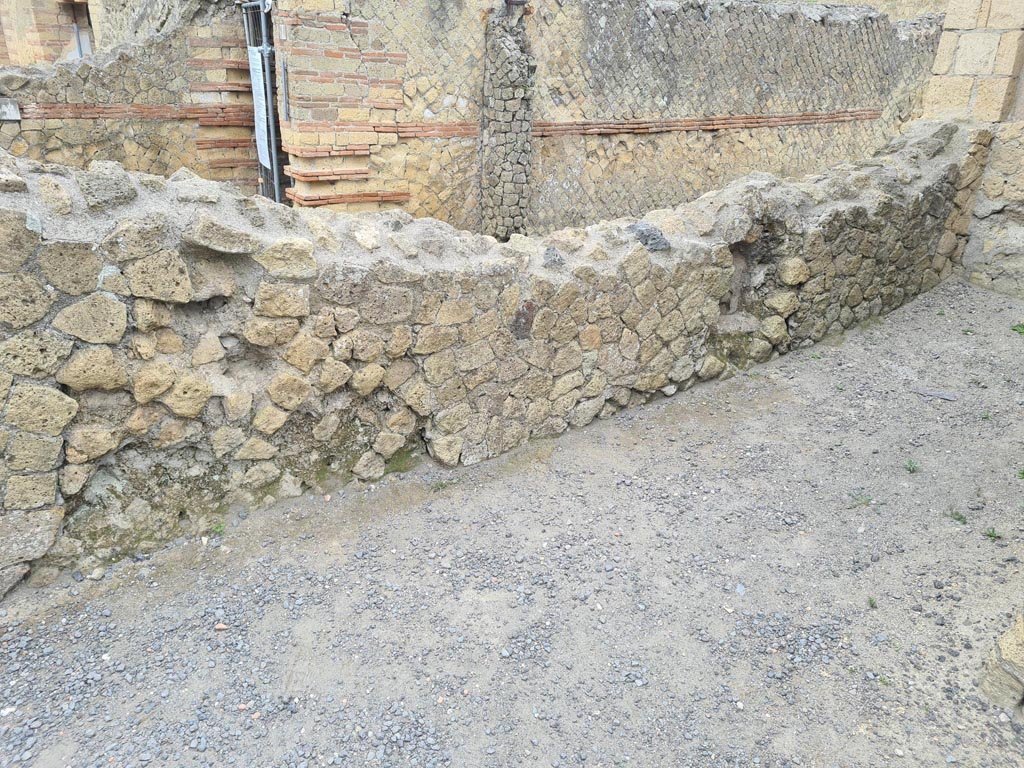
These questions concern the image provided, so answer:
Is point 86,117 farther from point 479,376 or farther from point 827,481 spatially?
point 827,481

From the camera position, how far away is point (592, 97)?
28.9 ft

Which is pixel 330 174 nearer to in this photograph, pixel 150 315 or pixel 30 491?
Result: pixel 150 315

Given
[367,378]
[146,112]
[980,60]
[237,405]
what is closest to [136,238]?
[237,405]

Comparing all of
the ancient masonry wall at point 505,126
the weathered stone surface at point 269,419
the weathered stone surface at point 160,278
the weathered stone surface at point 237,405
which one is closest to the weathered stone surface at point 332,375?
the weathered stone surface at point 269,419

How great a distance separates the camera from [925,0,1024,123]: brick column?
5703mm

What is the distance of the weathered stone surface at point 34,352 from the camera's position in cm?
271

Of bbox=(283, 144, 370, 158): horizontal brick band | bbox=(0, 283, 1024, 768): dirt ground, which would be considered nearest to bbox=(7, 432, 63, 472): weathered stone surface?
bbox=(0, 283, 1024, 768): dirt ground

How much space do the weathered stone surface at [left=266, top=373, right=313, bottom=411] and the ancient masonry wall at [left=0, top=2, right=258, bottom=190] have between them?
521 cm

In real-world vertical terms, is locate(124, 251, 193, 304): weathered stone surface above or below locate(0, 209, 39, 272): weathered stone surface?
below

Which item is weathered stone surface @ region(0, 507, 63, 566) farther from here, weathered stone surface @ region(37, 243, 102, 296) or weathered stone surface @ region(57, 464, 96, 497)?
weathered stone surface @ region(37, 243, 102, 296)

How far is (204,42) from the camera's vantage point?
730cm

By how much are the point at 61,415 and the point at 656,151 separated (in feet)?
27.1

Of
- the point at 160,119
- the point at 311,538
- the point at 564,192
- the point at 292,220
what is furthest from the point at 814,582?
the point at 160,119

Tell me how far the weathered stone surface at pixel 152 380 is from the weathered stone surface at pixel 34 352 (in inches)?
10.6
